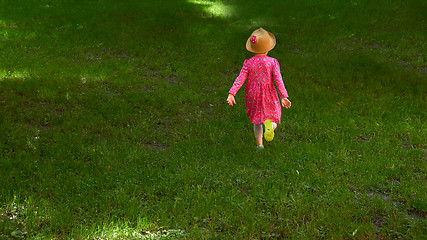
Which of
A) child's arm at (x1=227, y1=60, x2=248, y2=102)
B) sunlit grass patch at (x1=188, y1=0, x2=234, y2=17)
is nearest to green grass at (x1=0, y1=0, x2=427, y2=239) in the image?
child's arm at (x1=227, y1=60, x2=248, y2=102)

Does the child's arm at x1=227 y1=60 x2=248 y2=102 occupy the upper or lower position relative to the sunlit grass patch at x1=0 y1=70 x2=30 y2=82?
upper

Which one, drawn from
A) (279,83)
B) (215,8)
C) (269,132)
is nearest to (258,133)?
(269,132)

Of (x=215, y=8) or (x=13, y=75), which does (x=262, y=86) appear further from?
(x=215, y=8)

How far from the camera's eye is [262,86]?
7559 millimetres

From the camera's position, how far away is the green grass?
18.2 feet

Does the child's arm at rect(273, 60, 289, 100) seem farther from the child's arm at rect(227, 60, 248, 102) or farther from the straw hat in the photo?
the child's arm at rect(227, 60, 248, 102)

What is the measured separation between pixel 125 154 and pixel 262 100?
9.54 ft

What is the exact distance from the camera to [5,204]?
18.9 ft

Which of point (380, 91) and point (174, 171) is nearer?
point (174, 171)

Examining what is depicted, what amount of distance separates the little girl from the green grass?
79cm

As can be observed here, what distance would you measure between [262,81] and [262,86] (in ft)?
0.32

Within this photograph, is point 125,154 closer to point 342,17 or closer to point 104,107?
point 104,107

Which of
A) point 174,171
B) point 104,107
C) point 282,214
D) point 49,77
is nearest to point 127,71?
point 49,77

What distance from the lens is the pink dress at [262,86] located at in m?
7.49
